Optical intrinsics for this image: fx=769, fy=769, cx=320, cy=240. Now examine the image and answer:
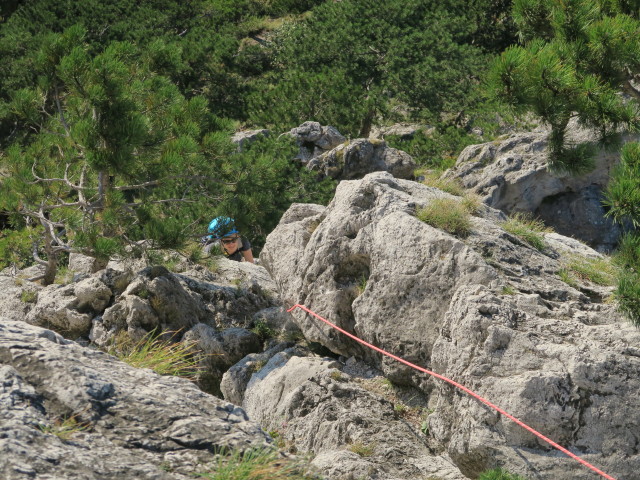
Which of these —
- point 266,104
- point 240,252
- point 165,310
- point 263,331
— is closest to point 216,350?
point 263,331

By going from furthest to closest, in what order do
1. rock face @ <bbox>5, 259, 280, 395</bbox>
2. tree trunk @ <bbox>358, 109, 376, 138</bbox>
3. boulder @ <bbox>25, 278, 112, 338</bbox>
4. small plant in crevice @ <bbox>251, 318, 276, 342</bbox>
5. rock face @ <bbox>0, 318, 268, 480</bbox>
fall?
tree trunk @ <bbox>358, 109, 376, 138</bbox> < boulder @ <bbox>25, 278, 112, 338</bbox> < small plant in crevice @ <bbox>251, 318, 276, 342</bbox> < rock face @ <bbox>5, 259, 280, 395</bbox> < rock face @ <bbox>0, 318, 268, 480</bbox>

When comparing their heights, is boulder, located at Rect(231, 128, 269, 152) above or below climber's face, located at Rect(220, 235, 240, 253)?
above

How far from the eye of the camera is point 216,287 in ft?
34.8

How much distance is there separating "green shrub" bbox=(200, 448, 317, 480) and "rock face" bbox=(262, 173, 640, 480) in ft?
6.98

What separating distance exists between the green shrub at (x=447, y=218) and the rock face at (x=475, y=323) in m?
0.13

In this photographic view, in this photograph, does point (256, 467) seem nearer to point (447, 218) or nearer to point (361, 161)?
point (447, 218)

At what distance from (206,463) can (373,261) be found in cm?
397

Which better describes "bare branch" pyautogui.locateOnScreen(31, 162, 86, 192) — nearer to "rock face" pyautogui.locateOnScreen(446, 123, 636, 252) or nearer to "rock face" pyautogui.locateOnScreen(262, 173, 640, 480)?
"rock face" pyautogui.locateOnScreen(262, 173, 640, 480)

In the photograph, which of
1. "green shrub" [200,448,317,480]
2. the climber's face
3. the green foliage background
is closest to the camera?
"green shrub" [200,448,317,480]

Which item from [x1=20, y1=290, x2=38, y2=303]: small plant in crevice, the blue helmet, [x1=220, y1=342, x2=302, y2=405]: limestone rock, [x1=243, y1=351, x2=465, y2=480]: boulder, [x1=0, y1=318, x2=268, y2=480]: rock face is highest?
[x1=0, y1=318, x2=268, y2=480]: rock face

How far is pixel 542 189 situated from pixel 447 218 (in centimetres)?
788

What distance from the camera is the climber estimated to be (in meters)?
11.0

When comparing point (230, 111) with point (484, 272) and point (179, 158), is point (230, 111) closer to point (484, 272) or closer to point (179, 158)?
point (179, 158)

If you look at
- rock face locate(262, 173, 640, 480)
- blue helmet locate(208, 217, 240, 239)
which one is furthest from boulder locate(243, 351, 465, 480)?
blue helmet locate(208, 217, 240, 239)
